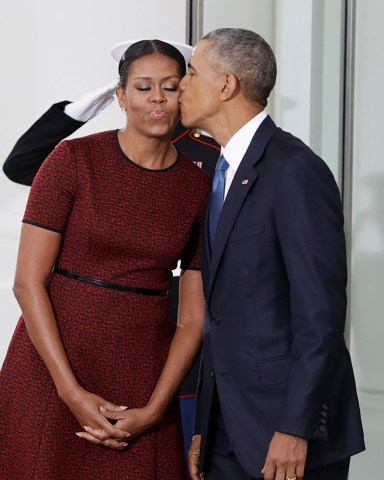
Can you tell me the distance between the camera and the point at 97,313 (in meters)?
1.93

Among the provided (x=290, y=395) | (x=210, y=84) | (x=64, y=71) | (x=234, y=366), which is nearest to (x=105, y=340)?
(x=234, y=366)

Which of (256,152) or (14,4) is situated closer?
(256,152)

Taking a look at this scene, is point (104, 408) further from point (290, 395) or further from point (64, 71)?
point (64, 71)

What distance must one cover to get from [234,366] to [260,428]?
121 millimetres

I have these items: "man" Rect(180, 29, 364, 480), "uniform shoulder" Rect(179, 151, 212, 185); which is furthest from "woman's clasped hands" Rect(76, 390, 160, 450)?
"uniform shoulder" Rect(179, 151, 212, 185)

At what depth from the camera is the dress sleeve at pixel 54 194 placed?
6.22ft

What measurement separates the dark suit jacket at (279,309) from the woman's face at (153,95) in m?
0.20

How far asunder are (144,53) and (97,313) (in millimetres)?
519

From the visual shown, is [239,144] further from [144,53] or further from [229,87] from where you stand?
[144,53]

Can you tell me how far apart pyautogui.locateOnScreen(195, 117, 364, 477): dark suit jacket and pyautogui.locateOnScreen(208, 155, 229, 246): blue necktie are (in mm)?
45

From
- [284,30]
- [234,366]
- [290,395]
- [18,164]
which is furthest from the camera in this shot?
[284,30]

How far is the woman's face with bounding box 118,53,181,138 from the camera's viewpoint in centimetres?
195

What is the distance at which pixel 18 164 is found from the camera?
8.66ft

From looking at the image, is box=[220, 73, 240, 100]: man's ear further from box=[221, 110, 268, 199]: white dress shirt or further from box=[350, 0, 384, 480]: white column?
box=[350, 0, 384, 480]: white column
